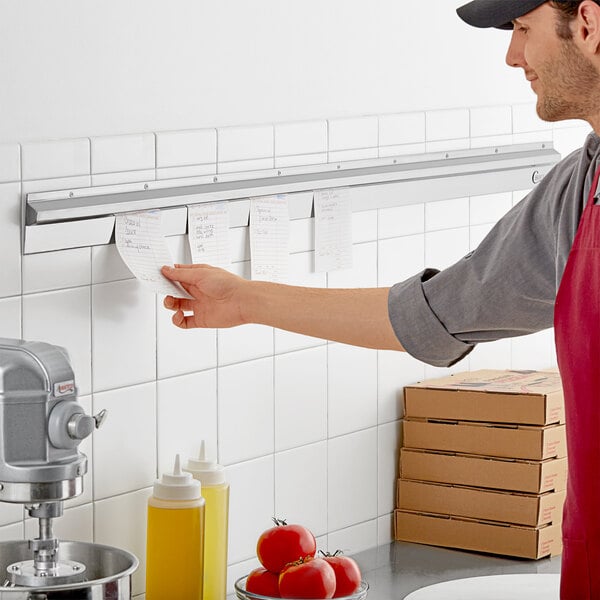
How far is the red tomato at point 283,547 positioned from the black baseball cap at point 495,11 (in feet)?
2.62

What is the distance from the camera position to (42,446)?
1596 mm

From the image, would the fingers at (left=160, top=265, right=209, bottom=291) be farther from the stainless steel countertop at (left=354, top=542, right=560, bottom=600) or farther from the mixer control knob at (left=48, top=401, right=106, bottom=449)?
the stainless steel countertop at (left=354, top=542, right=560, bottom=600)

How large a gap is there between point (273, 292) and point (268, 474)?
16.5 inches

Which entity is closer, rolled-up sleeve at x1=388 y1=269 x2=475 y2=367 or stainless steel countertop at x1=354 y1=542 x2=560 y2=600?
rolled-up sleeve at x1=388 y1=269 x2=475 y2=367

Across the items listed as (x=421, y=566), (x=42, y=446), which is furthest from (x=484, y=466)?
(x=42, y=446)

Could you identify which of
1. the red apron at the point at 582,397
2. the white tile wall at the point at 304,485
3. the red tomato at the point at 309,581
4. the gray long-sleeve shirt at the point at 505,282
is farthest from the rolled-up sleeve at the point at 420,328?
the white tile wall at the point at 304,485

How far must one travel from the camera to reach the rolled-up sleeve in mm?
1874

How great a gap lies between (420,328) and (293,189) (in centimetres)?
43

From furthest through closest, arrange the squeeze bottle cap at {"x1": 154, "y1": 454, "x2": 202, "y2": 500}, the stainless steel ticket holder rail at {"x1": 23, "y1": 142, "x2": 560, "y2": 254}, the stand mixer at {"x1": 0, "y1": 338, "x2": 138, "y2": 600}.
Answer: the squeeze bottle cap at {"x1": 154, "y1": 454, "x2": 202, "y2": 500}, the stainless steel ticket holder rail at {"x1": 23, "y1": 142, "x2": 560, "y2": 254}, the stand mixer at {"x1": 0, "y1": 338, "x2": 138, "y2": 600}

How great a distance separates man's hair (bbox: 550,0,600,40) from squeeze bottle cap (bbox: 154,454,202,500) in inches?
31.9

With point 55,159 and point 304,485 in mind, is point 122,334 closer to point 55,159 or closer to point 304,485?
point 55,159

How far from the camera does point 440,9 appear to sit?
8.43 ft

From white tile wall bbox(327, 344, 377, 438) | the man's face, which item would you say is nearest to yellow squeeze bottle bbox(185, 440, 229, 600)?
white tile wall bbox(327, 344, 377, 438)

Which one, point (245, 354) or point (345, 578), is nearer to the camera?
point (345, 578)
